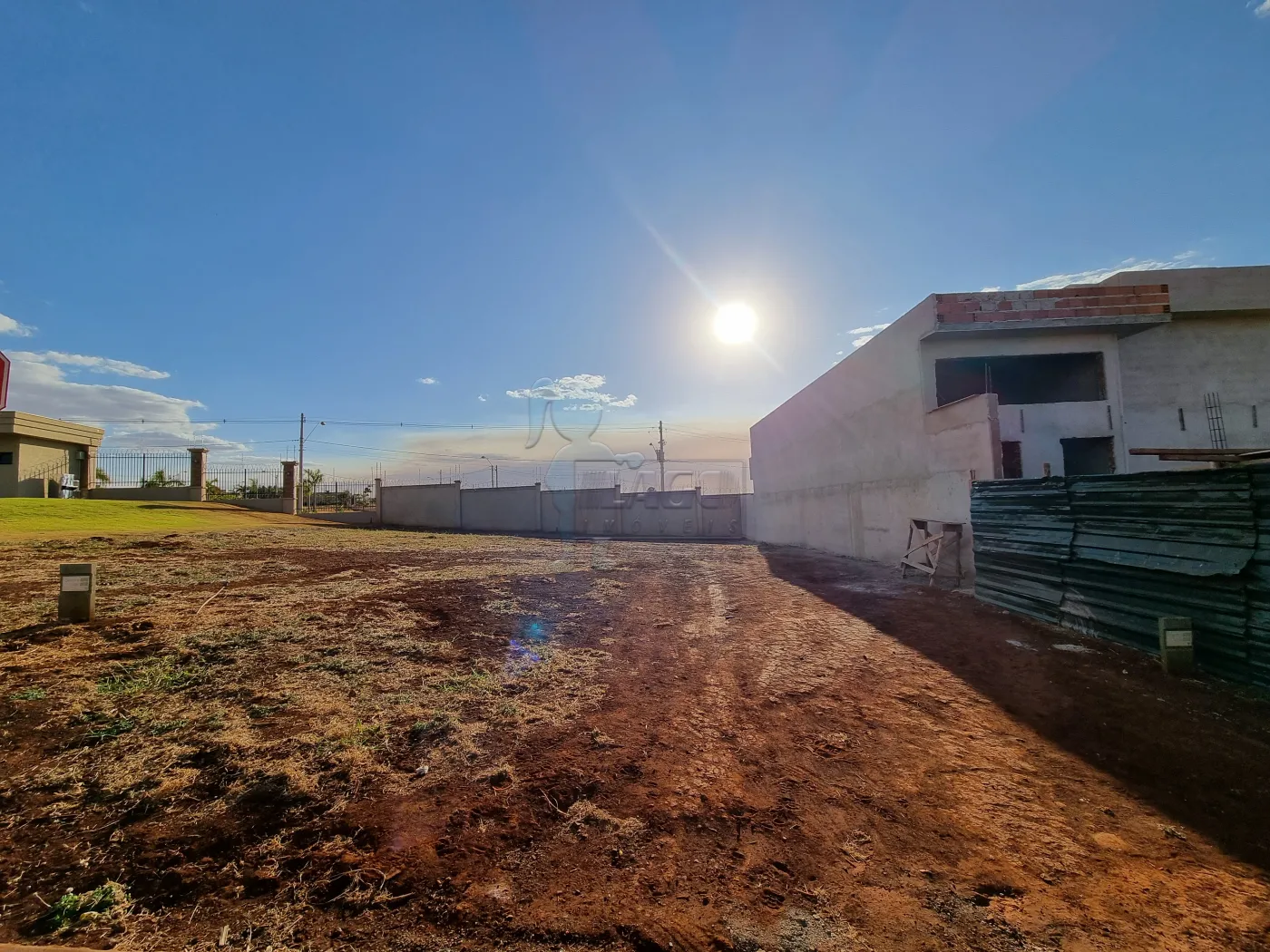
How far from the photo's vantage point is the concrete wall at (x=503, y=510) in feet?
85.1

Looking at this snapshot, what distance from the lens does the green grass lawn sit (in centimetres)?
1364

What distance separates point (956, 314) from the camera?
31.2 ft

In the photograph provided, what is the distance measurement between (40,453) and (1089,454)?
36540 millimetres

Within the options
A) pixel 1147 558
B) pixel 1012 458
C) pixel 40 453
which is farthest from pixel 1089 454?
pixel 40 453

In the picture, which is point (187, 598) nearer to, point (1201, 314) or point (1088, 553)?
point (1088, 553)

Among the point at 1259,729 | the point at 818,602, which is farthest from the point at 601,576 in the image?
the point at 1259,729

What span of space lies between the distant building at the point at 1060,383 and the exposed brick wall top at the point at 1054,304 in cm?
2

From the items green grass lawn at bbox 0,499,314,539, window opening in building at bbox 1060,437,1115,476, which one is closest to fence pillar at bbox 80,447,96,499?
green grass lawn at bbox 0,499,314,539

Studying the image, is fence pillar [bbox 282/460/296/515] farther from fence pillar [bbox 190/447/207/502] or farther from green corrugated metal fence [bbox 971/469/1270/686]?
green corrugated metal fence [bbox 971/469/1270/686]

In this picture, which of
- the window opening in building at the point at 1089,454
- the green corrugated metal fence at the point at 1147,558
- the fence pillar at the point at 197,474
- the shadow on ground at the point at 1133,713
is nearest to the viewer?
the shadow on ground at the point at 1133,713

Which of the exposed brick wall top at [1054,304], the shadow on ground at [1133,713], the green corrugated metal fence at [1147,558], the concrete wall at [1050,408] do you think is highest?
the exposed brick wall top at [1054,304]

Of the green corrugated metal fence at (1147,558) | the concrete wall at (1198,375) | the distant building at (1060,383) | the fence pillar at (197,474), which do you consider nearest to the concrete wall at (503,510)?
the fence pillar at (197,474)

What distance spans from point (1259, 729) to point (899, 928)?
12.1 feet

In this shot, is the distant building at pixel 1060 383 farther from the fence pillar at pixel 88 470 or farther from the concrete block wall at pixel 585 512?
the fence pillar at pixel 88 470
